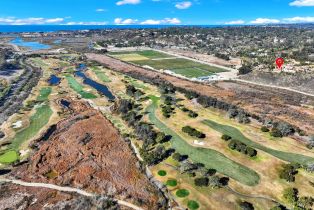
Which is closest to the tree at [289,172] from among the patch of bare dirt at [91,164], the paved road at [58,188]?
the patch of bare dirt at [91,164]

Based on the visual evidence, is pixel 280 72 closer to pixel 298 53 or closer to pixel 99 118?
pixel 298 53

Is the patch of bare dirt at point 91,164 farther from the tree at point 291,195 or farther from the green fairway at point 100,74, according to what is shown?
the green fairway at point 100,74

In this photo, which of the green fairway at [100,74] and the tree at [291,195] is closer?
the tree at [291,195]

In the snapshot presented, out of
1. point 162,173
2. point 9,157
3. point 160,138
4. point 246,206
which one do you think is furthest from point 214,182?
point 9,157

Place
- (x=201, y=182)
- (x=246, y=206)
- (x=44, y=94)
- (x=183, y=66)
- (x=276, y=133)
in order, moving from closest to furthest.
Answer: (x=246, y=206), (x=201, y=182), (x=276, y=133), (x=44, y=94), (x=183, y=66)

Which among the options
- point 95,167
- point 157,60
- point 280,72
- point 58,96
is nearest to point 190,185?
point 95,167

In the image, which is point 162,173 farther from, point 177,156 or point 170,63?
point 170,63
